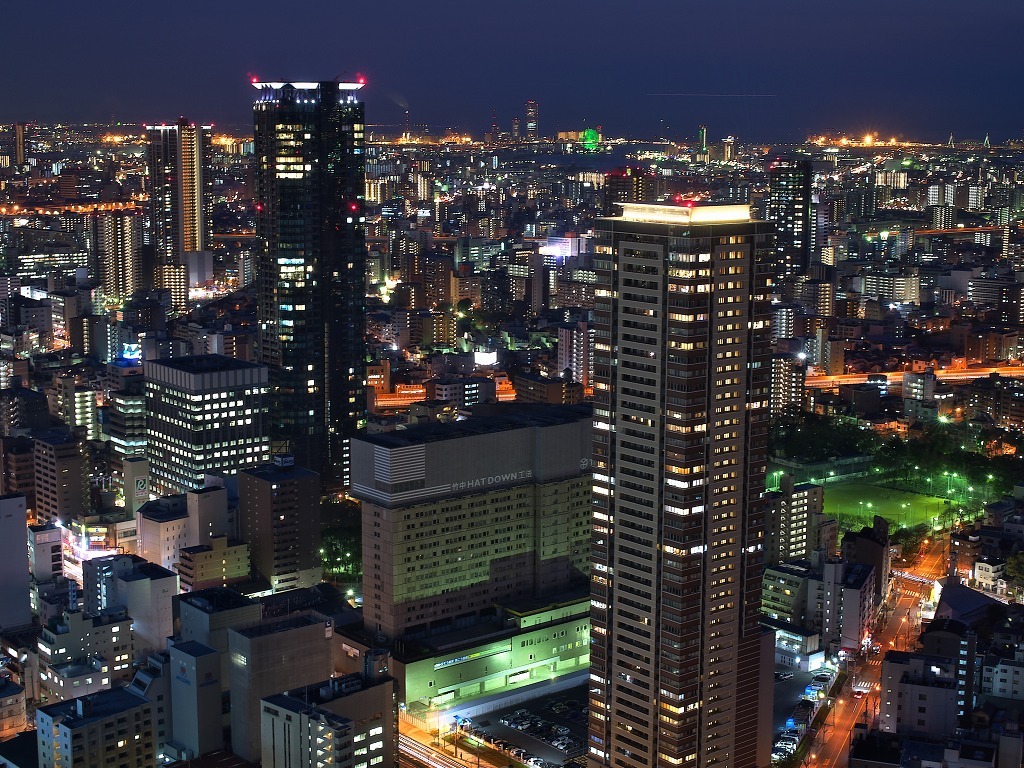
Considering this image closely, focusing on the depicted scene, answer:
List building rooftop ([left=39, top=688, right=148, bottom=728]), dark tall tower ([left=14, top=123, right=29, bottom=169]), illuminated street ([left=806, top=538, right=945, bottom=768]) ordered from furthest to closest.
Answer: dark tall tower ([left=14, top=123, right=29, bottom=169]) < illuminated street ([left=806, top=538, right=945, bottom=768]) < building rooftop ([left=39, top=688, right=148, bottom=728])

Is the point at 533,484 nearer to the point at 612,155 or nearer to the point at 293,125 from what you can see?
the point at 293,125

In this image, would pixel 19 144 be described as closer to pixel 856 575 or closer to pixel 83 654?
pixel 83 654

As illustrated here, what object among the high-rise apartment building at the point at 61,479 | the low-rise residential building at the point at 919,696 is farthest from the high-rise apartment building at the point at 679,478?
the high-rise apartment building at the point at 61,479

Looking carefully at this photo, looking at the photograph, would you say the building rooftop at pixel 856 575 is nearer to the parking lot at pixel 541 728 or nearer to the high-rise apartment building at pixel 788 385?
the parking lot at pixel 541 728

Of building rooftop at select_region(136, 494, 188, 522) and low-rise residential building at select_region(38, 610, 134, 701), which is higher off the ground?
building rooftop at select_region(136, 494, 188, 522)

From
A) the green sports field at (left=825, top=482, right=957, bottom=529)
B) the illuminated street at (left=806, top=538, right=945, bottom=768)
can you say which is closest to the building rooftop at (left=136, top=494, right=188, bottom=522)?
the illuminated street at (left=806, top=538, right=945, bottom=768)

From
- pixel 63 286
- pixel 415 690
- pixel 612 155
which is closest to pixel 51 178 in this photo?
pixel 63 286

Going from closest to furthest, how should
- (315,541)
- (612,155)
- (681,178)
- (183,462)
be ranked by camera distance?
(681,178), (315,541), (183,462), (612,155)

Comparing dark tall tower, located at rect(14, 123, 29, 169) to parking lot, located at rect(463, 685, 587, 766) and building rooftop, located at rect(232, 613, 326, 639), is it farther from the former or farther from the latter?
parking lot, located at rect(463, 685, 587, 766)
